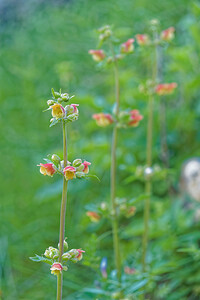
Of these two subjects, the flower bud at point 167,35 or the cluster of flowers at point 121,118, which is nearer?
the cluster of flowers at point 121,118

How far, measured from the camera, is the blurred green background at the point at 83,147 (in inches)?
52.2

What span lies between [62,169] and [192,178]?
2.74ft

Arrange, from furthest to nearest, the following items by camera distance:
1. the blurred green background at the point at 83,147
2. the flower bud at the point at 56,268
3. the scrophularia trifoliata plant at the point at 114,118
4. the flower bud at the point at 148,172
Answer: the blurred green background at the point at 83,147 → the flower bud at the point at 148,172 → the scrophularia trifoliata plant at the point at 114,118 → the flower bud at the point at 56,268

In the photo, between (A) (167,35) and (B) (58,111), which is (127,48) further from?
(B) (58,111)

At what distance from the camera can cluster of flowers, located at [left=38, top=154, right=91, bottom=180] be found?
0.66m

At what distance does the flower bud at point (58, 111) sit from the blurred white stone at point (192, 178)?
862 millimetres

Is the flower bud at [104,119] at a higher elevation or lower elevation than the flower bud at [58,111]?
higher

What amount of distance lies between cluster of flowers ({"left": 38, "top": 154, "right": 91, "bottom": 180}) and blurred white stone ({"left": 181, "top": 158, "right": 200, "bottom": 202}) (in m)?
0.79

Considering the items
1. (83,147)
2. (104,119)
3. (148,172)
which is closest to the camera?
(104,119)

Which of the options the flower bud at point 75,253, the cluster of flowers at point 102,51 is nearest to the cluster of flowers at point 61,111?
the flower bud at point 75,253

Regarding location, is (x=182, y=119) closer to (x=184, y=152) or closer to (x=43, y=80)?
(x=184, y=152)

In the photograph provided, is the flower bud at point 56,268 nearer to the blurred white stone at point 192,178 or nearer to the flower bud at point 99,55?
the flower bud at point 99,55

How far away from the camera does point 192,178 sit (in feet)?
4.70

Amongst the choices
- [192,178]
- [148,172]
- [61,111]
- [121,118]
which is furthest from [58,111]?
[192,178]
